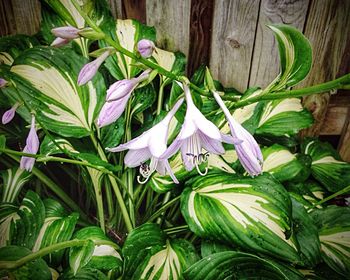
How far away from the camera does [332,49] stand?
4.51ft

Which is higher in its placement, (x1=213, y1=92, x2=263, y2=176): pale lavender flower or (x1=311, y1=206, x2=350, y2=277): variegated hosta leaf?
(x1=213, y1=92, x2=263, y2=176): pale lavender flower

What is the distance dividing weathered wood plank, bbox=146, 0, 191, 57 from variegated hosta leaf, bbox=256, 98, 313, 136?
45cm

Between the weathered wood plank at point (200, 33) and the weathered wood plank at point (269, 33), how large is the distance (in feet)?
0.65

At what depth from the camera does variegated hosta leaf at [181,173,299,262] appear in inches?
35.1

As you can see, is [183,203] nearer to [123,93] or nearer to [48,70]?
[123,93]

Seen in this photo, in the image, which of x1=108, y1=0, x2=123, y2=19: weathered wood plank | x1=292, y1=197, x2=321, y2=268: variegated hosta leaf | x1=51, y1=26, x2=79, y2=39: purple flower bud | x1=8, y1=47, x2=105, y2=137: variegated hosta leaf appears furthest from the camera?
x1=108, y1=0, x2=123, y2=19: weathered wood plank

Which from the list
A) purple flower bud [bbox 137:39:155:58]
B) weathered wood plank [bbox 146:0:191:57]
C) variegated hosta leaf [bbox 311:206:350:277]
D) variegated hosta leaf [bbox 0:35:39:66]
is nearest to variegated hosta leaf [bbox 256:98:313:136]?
variegated hosta leaf [bbox 311:206:350:277]

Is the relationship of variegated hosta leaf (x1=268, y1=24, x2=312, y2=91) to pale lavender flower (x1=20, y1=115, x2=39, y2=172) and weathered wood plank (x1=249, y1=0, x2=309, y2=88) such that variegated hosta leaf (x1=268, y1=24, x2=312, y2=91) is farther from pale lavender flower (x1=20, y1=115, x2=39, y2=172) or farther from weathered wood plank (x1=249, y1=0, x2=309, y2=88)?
pale lavender flower (x1=20, y1=115, x2=39, y2=172)

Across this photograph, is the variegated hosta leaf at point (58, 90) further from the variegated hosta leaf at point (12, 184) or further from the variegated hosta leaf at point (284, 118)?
the variegated hosta leaf at point (284, 118)

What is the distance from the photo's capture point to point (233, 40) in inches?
53.9

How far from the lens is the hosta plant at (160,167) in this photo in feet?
2.50

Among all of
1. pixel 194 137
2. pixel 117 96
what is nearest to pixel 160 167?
pixel 194 137

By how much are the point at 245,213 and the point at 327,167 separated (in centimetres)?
65

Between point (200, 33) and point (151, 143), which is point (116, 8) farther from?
point (151, 143)
